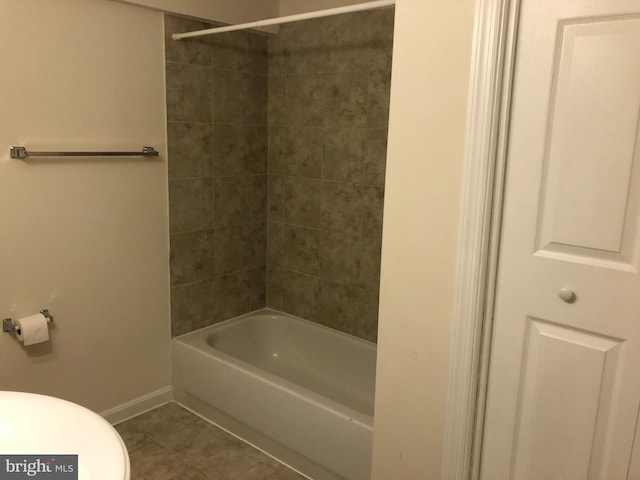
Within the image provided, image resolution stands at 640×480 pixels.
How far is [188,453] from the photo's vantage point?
2.36m

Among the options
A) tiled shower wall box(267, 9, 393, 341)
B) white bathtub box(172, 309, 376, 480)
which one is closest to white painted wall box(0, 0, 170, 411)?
white bathtub box(172, 309, 376, 480)

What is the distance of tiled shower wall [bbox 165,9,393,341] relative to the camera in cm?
261

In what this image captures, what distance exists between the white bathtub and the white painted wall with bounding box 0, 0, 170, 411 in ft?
1.04

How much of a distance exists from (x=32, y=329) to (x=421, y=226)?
165cm

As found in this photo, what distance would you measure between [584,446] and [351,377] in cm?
154

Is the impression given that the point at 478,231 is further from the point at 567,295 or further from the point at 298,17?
the point at 298,17

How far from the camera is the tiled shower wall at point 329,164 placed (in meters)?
2.61

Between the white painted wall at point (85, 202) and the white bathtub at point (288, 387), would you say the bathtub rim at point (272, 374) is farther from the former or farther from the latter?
the white painted wall at point (85, 202)

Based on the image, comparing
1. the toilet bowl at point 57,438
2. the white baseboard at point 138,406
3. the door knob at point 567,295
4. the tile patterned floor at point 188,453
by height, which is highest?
the door knob at point 567,295

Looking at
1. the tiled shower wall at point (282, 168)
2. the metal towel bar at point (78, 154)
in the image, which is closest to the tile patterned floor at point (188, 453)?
the tiled shower wall at point (282, 168)

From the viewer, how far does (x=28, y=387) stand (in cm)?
227

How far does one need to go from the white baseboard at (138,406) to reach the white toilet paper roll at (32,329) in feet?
1.81

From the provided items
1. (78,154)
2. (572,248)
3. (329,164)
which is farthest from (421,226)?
(78,154)

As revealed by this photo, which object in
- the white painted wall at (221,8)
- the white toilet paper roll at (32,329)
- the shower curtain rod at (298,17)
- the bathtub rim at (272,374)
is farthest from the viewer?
the white painted wall at (221,8)
